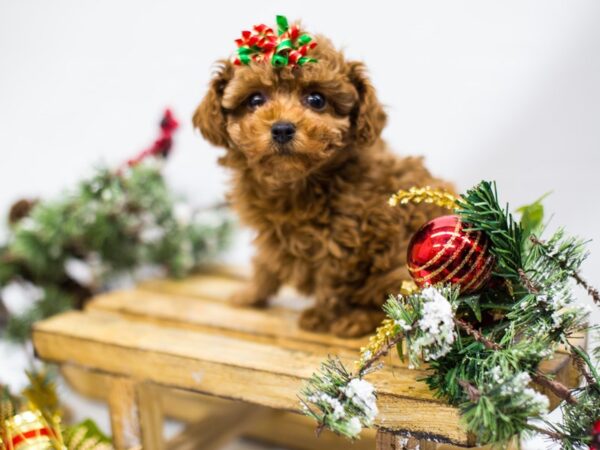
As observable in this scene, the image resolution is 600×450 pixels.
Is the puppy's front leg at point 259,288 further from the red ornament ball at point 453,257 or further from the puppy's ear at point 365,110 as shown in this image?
the red ornament ball at point 453,257

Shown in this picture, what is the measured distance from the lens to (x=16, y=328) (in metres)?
2.01

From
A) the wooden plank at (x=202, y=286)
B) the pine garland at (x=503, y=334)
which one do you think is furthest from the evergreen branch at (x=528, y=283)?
the wooden plank at (x=202, y=286)

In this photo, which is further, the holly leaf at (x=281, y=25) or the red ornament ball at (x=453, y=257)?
the holly leaf at (x=281, y=25)

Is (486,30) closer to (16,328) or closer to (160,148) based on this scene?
(160,148)

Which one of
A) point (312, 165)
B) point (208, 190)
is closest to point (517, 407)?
point (312, 165)

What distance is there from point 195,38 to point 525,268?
1.78m

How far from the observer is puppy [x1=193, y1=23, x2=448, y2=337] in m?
1.38

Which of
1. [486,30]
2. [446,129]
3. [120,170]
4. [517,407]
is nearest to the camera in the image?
[517,407]

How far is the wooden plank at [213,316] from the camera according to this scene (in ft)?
5.33

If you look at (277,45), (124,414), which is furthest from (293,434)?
(277,45)

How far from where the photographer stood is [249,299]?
6.12 feet

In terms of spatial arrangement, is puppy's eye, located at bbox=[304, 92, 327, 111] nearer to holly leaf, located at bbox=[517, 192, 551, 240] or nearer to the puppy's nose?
the puppy's nose

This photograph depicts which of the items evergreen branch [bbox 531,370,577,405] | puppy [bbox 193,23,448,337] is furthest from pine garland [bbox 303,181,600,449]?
puppy [bbox 193,23,448,337]

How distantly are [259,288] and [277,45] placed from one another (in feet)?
2.35
